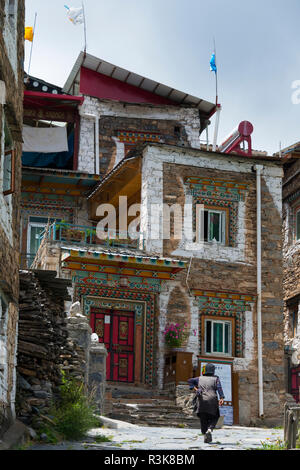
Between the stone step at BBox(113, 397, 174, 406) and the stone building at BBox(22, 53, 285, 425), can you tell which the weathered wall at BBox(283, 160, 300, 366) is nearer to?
the stone building at BBox(22, 53, 285, 425)

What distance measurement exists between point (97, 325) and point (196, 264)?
128 inches

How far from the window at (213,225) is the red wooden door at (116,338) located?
10.4ft

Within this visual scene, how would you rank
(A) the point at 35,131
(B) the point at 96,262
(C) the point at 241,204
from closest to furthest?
1. (B) the point at 96,262
2. (C) the point at 241,204
3. (A) the point at 35,131

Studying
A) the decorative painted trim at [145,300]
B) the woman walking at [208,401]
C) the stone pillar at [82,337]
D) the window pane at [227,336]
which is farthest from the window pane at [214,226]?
the woman walking at [208,401]

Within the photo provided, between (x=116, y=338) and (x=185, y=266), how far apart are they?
103 inches

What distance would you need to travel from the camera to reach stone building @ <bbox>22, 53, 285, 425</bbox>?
76.8 feet

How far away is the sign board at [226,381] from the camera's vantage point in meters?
23.1

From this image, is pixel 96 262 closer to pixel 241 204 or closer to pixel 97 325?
pixel 97 325

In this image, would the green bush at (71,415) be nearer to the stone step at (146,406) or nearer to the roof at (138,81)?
the stone step at (146,406)

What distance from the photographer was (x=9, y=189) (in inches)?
516

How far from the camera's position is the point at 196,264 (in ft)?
80.9

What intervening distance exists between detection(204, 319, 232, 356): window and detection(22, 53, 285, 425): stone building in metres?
0.03

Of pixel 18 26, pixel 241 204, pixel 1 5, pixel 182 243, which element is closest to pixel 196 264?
pixel 182 243
